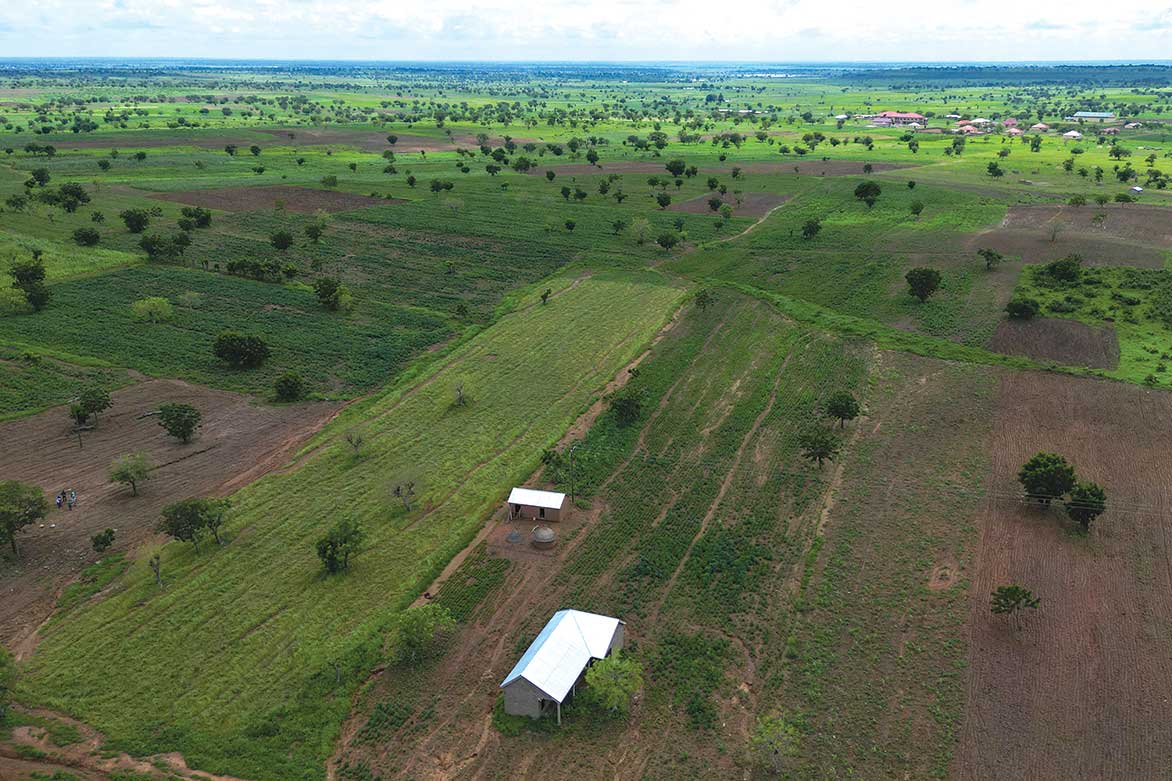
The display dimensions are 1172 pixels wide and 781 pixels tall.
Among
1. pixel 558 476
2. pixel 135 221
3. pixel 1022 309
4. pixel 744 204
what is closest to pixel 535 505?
pixel 558 476

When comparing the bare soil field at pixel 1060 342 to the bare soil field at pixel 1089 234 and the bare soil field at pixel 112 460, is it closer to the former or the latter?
the bare soil field at pixel 1089 234

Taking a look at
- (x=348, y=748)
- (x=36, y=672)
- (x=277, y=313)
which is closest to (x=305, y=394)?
(x=277, y=313)

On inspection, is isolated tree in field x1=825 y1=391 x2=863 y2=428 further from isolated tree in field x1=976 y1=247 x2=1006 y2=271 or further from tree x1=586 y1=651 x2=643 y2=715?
isolated tree in field x1=976 y1=247 x2=1006 y2=271

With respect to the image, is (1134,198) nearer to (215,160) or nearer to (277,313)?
(277,313)

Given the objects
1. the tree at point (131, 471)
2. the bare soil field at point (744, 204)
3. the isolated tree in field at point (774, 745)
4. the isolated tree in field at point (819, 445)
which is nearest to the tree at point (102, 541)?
the tree at point (131, 471)

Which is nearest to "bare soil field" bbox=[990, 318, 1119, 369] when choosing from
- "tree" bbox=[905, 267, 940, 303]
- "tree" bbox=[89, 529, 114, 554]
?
"tree" bbox=[905, 267, 940, 303]

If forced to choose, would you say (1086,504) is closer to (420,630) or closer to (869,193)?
(420,630)
